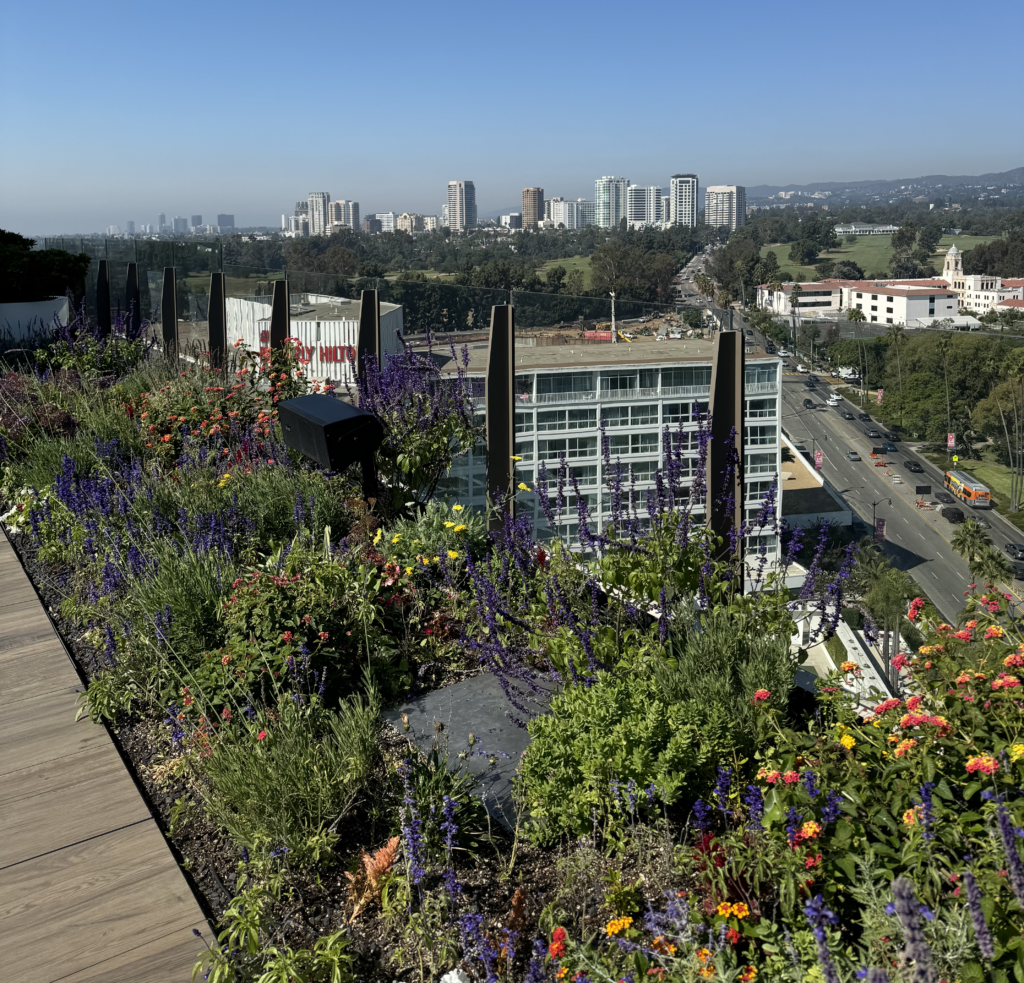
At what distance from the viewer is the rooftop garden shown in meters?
1.50

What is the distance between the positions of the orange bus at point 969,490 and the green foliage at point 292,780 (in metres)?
55.9

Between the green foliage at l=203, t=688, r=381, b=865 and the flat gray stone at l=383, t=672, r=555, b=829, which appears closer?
the green foliage at l=203, t=688, r=381, b=865

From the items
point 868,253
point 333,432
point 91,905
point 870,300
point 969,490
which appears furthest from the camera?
point 868,253

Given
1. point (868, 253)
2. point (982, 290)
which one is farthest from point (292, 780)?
point (868, 253)

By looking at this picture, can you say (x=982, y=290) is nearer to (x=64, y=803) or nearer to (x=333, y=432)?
(x=333, y=432)

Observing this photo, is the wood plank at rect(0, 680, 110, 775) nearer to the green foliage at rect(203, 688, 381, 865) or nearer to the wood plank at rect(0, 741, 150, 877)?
the wood plank at rect(0, 741, 150, 877)

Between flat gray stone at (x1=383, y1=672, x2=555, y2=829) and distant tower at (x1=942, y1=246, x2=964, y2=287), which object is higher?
distant tower at (x1=942, y1=246, x2=964, y2=287)

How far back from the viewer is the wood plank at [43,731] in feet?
8.30

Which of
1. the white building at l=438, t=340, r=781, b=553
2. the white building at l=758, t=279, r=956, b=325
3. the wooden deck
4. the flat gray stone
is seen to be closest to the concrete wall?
the white building at l=438, t=340, r=781, b=553

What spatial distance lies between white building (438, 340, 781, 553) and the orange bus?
53698 millimetres

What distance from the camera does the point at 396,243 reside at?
8725cm

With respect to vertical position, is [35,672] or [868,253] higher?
[868,253]

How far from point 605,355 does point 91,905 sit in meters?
2.84

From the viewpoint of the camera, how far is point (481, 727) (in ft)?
8.36
